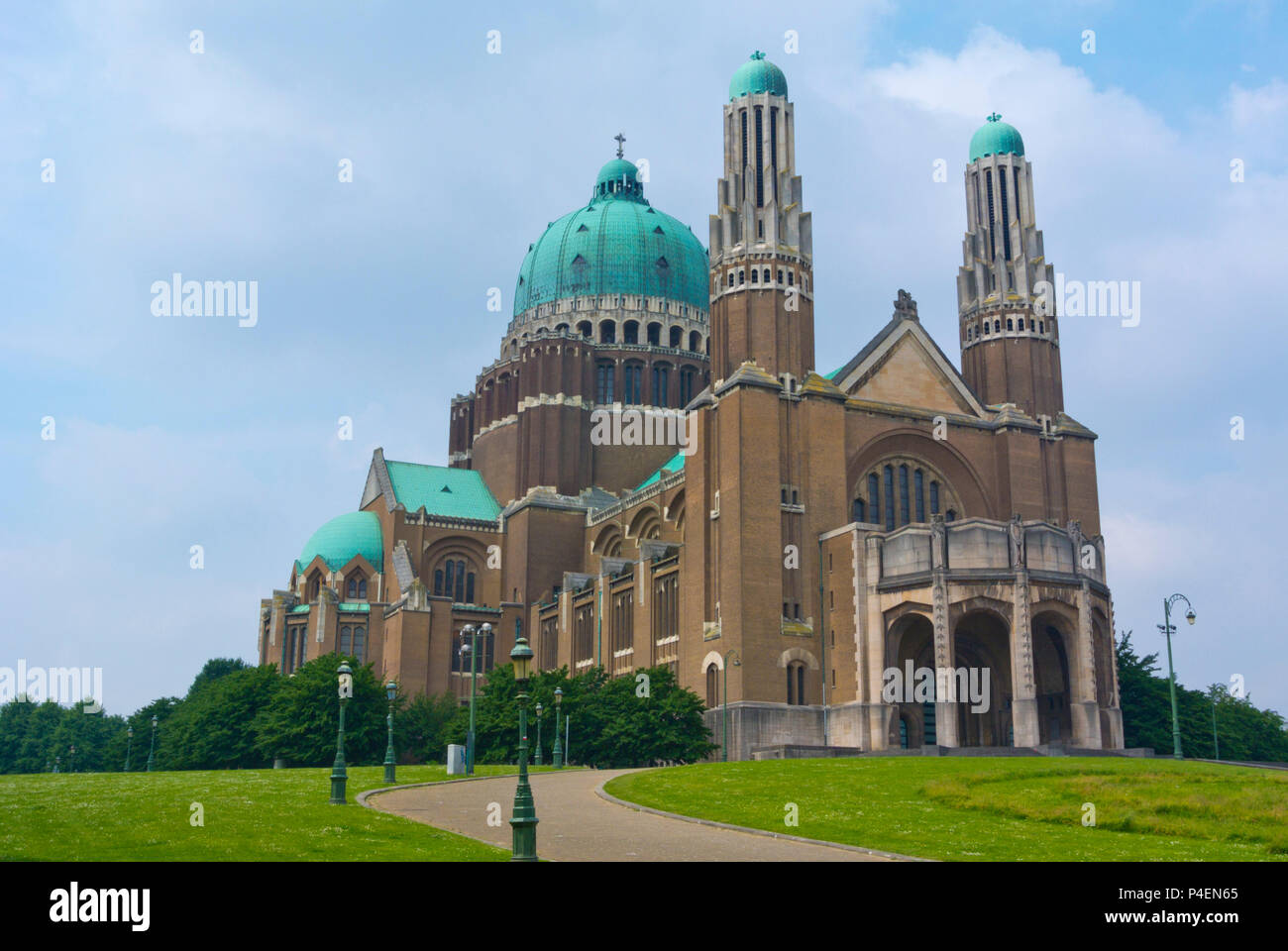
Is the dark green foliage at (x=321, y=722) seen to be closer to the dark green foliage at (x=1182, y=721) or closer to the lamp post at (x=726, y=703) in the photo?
the lamp post at (x=726, y=703)

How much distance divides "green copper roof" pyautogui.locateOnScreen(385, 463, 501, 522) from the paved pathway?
2084 inches

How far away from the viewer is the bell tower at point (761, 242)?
68875mm

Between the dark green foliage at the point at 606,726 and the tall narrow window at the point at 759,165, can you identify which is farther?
the tall narrow window at the point at 759,165

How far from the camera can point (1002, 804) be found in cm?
3244

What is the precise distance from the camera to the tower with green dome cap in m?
74.9

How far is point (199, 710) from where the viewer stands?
237 ft

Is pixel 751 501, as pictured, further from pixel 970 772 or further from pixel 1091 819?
pixel 1091 819

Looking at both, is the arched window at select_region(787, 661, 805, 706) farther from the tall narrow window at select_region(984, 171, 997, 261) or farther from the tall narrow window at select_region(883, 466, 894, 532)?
the tall narrow window at select_region(984, 171, 997, 261)

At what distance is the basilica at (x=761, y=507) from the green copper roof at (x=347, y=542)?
0.18 metres

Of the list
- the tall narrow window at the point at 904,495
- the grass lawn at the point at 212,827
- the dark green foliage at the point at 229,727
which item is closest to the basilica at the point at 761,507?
the tall narrow window at the point at 904,495

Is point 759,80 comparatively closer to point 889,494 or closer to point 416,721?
point 889,494

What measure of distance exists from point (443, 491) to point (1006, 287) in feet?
132
